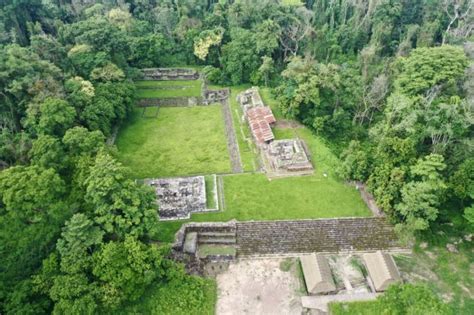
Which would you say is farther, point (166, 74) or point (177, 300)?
point (166, 74)

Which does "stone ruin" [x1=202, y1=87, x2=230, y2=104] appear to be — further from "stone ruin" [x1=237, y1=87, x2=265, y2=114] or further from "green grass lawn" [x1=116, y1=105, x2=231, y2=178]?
"stone ruin" [x1=237, y1=87, x2=265, y2=114]

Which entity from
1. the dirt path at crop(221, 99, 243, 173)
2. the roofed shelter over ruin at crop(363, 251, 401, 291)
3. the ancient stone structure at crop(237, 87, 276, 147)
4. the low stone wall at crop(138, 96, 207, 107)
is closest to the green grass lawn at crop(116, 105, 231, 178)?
the dirt path at crop(221, 99, 243, 173)

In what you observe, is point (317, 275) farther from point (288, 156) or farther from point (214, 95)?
point (214, 95)

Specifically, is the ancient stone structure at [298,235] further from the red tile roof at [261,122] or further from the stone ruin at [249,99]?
the stone ruin at [249,99]

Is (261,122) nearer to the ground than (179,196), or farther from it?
farther from it

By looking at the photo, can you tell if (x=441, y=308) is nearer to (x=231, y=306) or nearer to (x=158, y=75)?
(x=231, y=306)

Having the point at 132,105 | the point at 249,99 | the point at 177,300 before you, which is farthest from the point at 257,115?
the point at 177,300
